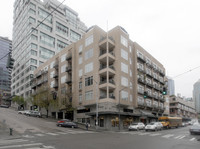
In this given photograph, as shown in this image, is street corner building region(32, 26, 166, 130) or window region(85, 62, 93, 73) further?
window region(85, 62, 93, 73)

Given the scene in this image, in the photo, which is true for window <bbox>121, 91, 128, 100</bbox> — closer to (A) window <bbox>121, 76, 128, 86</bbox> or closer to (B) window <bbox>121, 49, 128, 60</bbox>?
(A) window <bbox>121, 76, 128, 86</bbox>

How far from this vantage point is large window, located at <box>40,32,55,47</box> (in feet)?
265


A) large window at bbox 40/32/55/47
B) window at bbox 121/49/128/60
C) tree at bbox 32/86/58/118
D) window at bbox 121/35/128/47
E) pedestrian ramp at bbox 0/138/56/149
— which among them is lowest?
pedestrian ramp at bbox 0/138/56/149

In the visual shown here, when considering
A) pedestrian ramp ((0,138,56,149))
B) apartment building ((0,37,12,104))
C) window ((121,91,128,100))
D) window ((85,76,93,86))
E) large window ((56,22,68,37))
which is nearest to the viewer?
pedestrian ramp ((0,138,56,149))

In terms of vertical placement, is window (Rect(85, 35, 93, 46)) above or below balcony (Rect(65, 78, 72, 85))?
above

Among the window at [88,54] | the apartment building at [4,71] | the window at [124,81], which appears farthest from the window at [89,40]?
the apartment building at [4,71]

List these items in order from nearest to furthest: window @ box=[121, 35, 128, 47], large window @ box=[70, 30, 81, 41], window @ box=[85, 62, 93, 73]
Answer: window @ box=[85, 62, 93, 73] → window @ box=[121, 35, 128, 47] → large window @ box=[70, 30, 81, 41]

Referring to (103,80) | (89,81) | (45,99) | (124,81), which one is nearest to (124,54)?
(124,81)

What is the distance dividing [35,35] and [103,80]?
155ft

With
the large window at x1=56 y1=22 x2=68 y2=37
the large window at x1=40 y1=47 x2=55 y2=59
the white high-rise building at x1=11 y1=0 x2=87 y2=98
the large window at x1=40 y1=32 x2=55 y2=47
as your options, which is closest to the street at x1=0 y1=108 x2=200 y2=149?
the white high-rise building at x1=11 y1=0 x2=87 y2=98

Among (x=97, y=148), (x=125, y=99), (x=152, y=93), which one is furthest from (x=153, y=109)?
(x=97, y=148)

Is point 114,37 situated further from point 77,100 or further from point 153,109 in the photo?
point 153,109

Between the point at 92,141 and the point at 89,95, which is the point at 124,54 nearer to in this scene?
the point at 89,95

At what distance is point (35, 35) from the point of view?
7788 centimetres
